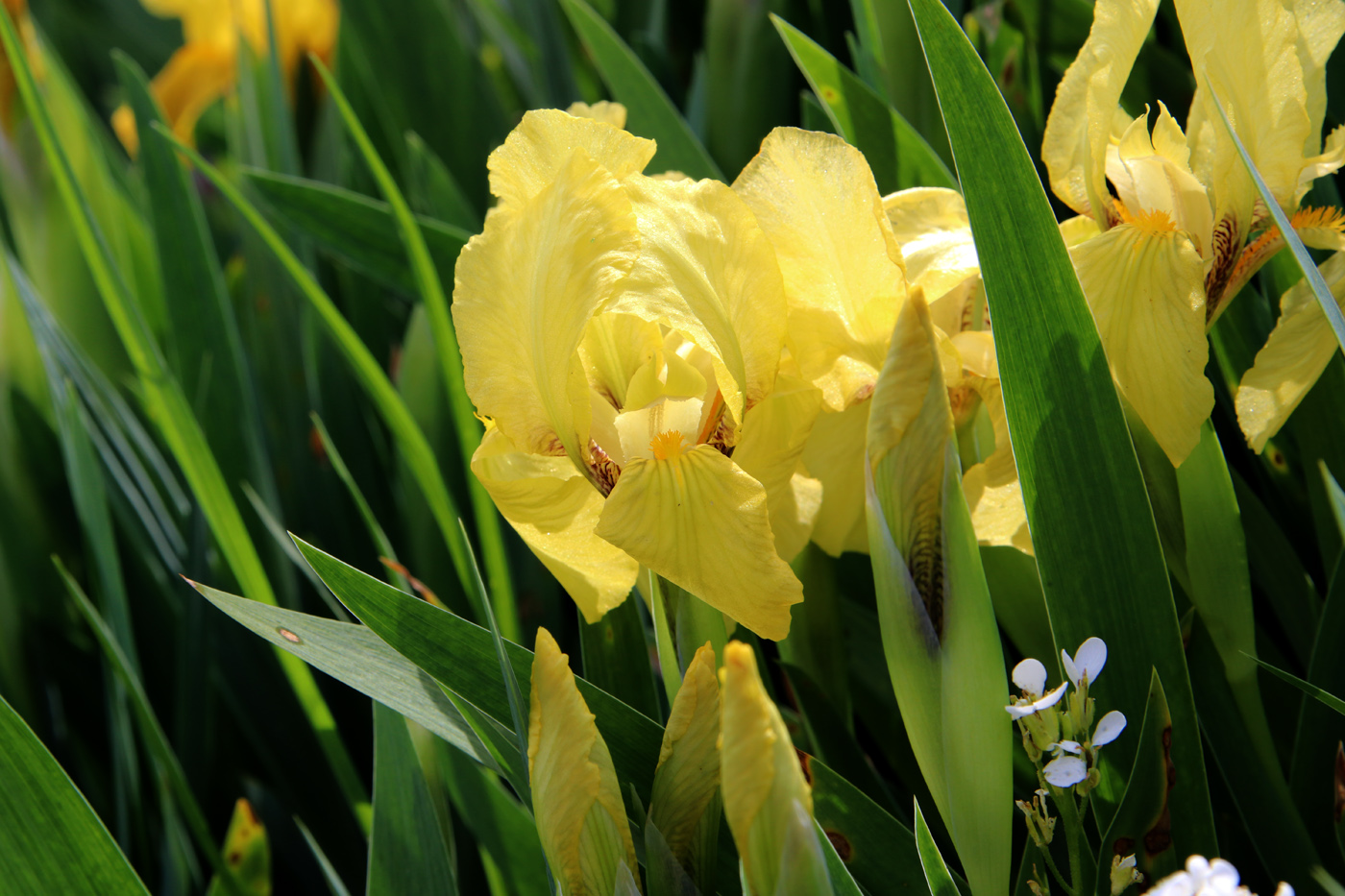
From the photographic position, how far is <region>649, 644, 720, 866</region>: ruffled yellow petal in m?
0.32

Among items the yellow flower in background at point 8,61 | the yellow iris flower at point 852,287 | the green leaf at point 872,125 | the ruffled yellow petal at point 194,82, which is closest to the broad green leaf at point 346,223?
the green leaf at point 872,125

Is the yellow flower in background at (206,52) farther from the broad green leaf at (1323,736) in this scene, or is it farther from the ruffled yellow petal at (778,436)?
the broad green leaf at (1323,736)

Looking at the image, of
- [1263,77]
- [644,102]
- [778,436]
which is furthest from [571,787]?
[644,102]

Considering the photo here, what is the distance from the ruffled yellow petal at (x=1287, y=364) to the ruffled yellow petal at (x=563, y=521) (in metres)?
0.23

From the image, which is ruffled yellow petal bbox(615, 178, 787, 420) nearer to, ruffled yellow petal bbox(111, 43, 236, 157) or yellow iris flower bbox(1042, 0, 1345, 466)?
yellow iris flower bbox(1042, 0, 1345, 466)

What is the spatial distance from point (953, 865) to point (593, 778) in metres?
0.21

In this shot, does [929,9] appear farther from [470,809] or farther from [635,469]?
[470,809]

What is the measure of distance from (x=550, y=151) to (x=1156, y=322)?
221mm

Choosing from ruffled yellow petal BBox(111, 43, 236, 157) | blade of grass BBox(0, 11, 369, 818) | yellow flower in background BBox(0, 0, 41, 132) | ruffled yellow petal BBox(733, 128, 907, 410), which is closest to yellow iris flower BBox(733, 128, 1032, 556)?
ruffled yellow petal BBox(733, 128, 907, 410)

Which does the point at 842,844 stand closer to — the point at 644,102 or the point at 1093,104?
the point at 1093,104

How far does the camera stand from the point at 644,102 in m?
0.67

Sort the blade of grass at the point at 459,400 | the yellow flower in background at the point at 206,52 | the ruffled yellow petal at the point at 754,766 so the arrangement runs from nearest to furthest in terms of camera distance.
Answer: the ruffled yellow petal at the point at 754,766 → the blade of grass at the point at 459,400 → the yellow flower in background at the point at 206,52

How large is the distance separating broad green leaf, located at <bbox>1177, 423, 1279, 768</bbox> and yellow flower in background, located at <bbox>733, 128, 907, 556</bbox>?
0.44 feet

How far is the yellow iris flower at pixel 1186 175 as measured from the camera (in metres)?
0.37
